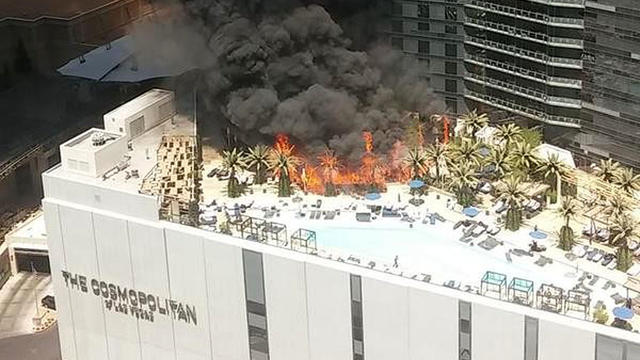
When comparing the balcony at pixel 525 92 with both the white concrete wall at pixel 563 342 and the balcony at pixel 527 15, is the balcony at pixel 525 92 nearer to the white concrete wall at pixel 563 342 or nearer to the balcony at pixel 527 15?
the balcony at pixel 527 15

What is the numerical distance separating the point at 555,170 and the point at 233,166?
13.2 m

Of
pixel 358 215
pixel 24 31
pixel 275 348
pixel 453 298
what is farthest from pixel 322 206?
pixel 24 31

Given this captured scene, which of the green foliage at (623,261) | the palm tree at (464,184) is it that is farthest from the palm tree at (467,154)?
the green foliage at (623,261)

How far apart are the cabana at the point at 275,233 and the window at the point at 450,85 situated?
18.7m

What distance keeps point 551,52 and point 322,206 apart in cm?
1432

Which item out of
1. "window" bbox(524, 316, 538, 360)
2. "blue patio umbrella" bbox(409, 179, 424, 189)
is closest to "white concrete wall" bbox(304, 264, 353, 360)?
"window" bbox(524, 316, 538, 360)

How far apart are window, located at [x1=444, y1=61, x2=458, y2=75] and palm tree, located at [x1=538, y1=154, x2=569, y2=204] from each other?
13.9 m

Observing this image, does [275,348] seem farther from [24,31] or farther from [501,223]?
[24,31]

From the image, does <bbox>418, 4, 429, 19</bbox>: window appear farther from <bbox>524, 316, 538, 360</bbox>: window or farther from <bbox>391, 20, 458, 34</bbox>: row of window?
<bbox>524, 316, 538, 360</bbox>: window

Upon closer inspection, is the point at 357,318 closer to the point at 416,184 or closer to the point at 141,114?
the point at 416,184

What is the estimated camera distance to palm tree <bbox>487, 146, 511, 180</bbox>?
49406 millimetres

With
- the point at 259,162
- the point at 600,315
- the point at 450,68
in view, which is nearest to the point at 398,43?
the point at 450,68

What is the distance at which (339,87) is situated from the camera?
55812 millimetres

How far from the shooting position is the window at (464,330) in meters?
41.1
